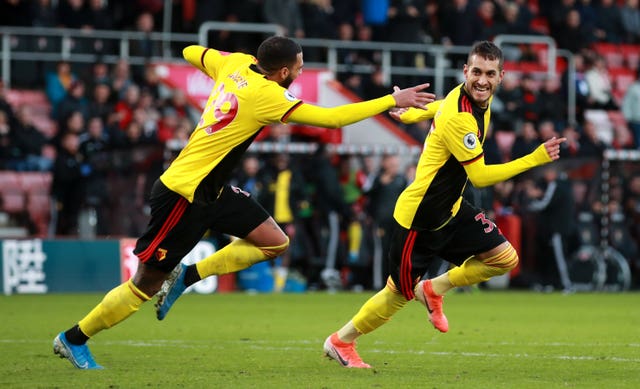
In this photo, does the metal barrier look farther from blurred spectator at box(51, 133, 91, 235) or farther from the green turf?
the green turf

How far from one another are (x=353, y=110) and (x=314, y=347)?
291 cm

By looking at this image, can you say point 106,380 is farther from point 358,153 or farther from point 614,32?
point 614,32

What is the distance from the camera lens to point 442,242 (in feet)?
31.2

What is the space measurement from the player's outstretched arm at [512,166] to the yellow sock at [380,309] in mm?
1046

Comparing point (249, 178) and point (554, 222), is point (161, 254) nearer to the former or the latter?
point (249, 178)

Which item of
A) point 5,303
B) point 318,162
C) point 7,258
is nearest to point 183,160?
point 5,303

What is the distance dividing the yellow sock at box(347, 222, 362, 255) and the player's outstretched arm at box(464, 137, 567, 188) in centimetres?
1116

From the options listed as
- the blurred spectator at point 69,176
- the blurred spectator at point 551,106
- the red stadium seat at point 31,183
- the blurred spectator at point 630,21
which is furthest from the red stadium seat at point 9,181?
the blurred spectator at point 630,21

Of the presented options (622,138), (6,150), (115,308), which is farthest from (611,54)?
(115,308)

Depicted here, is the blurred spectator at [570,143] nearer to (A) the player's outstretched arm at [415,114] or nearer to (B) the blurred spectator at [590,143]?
(B) the blurred spectator at [590,143]

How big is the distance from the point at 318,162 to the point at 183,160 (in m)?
11.0

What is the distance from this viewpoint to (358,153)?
2059cm

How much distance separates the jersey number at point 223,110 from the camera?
9008mm

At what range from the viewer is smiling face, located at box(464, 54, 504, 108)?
30.2 ft
